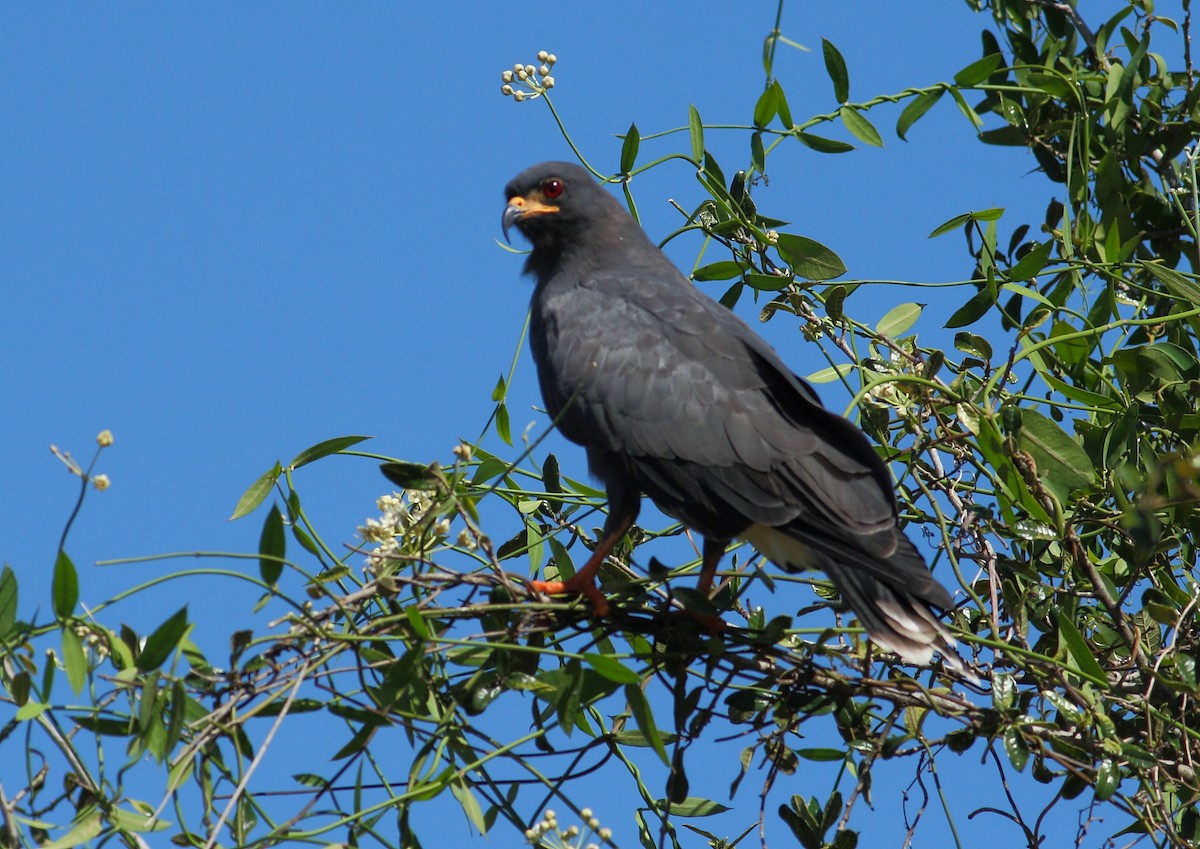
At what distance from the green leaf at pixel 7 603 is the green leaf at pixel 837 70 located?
2.88m

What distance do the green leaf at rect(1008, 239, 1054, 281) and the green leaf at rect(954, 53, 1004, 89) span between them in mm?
576

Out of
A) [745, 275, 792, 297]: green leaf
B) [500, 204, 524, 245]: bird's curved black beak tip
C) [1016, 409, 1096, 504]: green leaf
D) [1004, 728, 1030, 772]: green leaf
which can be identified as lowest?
[1004, 728, 1030, 772]: green leaf

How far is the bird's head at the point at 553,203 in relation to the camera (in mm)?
5500

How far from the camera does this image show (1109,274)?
4.08 meters

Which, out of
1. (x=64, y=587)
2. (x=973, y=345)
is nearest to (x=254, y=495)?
(x=64, y=587)

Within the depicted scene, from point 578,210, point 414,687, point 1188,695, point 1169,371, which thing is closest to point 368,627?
point 414,687

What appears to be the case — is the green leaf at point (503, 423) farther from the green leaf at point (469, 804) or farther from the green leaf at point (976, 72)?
the green leaf at point (976, 72)

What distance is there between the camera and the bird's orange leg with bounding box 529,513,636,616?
3.81 metres

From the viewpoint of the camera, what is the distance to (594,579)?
407 centimetres

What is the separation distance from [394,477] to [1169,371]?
2200 millimetres

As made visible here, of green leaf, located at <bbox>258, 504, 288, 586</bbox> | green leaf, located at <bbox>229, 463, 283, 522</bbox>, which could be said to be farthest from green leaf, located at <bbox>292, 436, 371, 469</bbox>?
green leaf, located at <bbox>258, 504, 288, 586</bbox>

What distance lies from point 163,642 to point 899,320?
2518 mm

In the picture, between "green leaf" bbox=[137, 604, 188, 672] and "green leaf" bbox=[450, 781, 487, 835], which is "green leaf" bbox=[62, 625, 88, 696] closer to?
"green leaf" bbox=[137, 604, 188, 672]

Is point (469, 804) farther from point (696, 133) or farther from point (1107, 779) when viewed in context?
point (696, 133)
